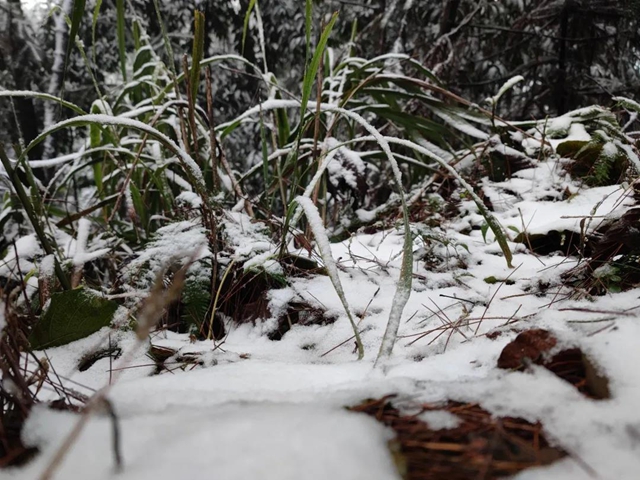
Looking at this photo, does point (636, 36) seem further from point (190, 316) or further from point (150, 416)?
point (150, 416)

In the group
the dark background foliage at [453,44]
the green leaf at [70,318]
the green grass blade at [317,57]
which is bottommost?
the green leaf at [70,318]

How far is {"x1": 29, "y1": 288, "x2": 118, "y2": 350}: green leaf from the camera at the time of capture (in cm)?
64

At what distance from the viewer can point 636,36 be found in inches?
93.7

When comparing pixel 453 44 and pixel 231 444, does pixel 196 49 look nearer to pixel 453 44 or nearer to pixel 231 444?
pixel 231 444

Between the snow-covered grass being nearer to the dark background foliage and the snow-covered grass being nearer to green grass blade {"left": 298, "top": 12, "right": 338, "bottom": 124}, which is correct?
green grass blade {"left": 298, "top": 12, "right": 338, "bottom": 124}

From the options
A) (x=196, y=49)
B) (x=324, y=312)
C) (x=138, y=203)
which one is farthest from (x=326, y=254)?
(x=138, y=203)

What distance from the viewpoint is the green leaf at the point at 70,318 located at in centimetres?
64

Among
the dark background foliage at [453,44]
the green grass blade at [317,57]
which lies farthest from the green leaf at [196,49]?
the dark background foliage at [453,44]

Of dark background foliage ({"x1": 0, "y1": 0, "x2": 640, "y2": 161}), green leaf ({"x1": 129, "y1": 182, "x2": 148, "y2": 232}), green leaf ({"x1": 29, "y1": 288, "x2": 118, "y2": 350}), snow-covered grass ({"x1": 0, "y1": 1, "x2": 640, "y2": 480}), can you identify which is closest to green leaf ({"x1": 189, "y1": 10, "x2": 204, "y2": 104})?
snow-covered grass ({"x1": 0, "y1": 1, "x2": 640, "y2": 480})

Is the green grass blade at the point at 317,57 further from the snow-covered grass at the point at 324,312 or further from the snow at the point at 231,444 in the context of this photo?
the snow at the point at 231,444

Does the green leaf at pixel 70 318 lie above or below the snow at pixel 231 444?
below

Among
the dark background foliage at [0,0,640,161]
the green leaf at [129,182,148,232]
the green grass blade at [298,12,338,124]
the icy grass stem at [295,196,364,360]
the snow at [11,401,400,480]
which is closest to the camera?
the snow at [11,401,400,480]

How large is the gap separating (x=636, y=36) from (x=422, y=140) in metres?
1.93

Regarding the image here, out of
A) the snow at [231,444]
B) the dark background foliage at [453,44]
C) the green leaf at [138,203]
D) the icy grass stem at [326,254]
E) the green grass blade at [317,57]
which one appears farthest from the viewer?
the dark background foliage at [453,44]
